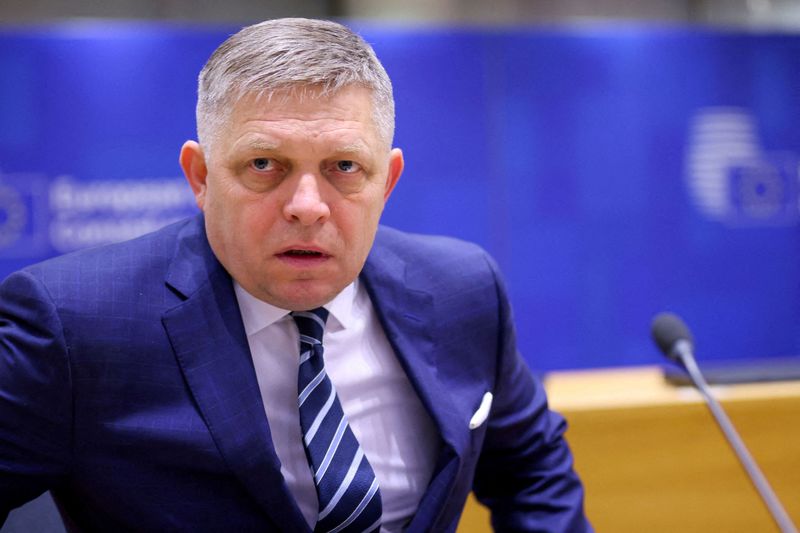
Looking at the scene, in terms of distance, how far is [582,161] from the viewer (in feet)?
15.5

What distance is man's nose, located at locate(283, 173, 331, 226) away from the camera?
3.91ft

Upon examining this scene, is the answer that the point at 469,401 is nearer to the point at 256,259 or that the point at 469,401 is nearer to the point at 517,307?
the point at 256,259

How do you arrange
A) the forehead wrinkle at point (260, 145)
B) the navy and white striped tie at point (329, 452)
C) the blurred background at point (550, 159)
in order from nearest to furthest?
the forehead wrinkle at point (260, 145) → the navy and white striped tie at point (329, 452) → the blurred background at point (550, 159)

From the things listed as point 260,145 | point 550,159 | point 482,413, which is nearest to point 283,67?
point 260,145

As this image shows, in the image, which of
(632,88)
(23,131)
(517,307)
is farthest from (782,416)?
(23,131)

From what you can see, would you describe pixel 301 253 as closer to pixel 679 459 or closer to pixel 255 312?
pixel 255 312

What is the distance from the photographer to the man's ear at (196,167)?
4.30ft

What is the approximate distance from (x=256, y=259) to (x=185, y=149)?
0.21 metres

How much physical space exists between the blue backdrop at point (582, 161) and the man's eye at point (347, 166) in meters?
3.18

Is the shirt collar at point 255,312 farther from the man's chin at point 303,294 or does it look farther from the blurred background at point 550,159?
the blurred background at point 550,159

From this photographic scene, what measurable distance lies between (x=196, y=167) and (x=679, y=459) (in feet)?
3.94

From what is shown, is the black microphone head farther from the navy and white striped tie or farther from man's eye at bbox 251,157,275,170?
man's eye at bbox 251,157,275,170

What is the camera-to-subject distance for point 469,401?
148cm

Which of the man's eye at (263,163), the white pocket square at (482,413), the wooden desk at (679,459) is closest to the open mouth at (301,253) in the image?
the man's eye at (263,163)
